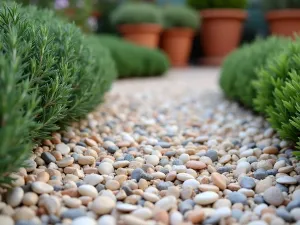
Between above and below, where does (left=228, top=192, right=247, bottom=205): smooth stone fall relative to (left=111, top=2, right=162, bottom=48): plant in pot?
below

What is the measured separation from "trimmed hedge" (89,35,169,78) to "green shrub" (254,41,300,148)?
3.18m

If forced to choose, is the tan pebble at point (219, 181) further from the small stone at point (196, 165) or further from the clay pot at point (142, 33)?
the clay pot at point (142, 33)

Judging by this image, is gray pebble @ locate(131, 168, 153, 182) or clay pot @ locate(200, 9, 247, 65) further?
clay pot @ locate(200, 9, 247, 65)

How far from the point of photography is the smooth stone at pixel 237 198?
161cm

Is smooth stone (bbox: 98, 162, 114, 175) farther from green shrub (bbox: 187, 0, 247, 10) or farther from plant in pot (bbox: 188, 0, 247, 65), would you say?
green shrub (bbox: 187, 0, 247, 10)

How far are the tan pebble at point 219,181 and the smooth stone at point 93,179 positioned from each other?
49 centimetres

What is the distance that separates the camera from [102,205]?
150cm

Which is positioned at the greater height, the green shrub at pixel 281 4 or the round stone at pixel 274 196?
Result: the green shrub at pixel 281 4

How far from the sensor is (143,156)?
2.17 metres

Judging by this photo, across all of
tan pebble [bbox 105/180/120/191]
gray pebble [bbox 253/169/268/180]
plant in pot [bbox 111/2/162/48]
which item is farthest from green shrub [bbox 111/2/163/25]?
tan pebble [bbox 105/180/120/191]

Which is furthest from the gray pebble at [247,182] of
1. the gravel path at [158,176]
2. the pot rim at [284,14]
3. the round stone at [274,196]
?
the pot rim at [284,14]

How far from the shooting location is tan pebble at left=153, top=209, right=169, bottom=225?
144 centimetres

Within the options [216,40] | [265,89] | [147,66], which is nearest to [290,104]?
[265,89]

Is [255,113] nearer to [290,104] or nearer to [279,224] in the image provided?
[290,104]
